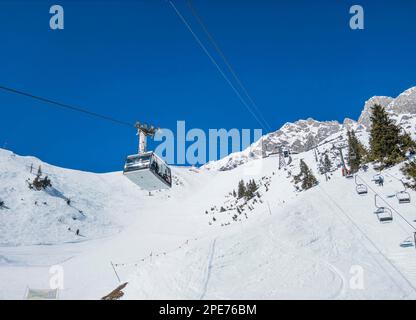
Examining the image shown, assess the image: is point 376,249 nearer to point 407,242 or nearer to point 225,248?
point 407,242

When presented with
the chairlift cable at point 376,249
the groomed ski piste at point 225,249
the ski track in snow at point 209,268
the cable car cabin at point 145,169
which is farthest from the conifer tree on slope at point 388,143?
the cable car cabin at point 145,169

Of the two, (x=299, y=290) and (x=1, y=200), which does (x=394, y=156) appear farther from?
(x=1, y=200)

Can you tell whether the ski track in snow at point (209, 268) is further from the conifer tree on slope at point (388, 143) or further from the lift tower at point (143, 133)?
the conifer tree on slope at point (388, 143)

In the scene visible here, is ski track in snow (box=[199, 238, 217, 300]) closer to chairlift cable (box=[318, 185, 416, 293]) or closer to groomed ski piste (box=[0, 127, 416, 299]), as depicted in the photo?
groomed ski piste (box=[0, 127, 416, 299])

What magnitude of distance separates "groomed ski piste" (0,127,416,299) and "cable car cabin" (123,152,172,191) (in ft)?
21.3

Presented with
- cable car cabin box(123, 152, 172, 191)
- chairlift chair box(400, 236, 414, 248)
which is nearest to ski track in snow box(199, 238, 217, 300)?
cable car cabin box(123, 152, 172, 191)

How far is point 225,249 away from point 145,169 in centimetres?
1035

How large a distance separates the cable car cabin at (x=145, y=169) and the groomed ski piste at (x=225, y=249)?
6.50 meters

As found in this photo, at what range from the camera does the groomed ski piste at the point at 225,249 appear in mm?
19766

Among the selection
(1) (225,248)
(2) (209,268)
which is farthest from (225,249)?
(2) (209,268)

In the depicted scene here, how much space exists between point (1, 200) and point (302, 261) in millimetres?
52708

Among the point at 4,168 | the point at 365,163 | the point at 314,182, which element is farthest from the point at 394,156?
the point at 4,168

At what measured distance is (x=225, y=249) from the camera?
1062 inches

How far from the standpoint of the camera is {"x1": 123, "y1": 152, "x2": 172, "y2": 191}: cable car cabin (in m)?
20.2
